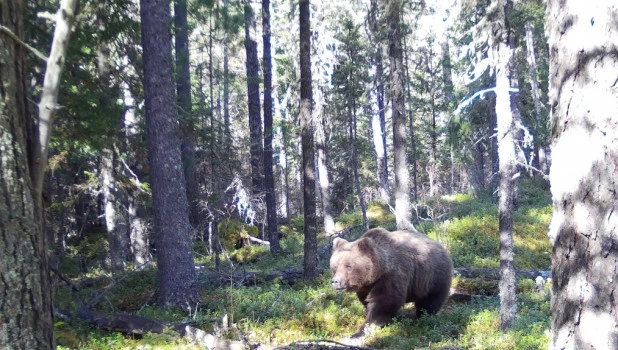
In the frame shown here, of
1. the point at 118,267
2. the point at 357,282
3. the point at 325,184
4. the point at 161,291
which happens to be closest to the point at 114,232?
the point at 118,267

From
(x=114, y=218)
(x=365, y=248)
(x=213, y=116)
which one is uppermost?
(x=213, y=116)

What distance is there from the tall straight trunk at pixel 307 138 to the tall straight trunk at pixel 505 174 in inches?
166

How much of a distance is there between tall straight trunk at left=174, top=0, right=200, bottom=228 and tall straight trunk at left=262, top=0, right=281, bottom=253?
2774 mm

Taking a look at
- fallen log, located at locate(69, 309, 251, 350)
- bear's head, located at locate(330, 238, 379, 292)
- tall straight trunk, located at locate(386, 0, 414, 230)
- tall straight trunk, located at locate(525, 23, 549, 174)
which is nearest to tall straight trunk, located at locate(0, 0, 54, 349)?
fallen log, located at locate(69, 309, 251, 350)

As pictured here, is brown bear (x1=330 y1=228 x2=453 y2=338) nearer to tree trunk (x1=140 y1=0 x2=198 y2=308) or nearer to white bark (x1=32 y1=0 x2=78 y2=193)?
tree trunk (x1=140 y1=0 x2=198 y2=308)

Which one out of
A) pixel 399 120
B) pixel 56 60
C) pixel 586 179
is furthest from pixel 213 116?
pixel 586 179

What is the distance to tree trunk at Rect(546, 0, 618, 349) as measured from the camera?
10.5 feet

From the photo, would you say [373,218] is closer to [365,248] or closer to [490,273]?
[490,273]

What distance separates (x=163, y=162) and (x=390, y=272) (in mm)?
4680

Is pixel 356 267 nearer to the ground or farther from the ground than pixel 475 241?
farther from the ground

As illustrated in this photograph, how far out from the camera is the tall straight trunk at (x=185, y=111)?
13.0 meters

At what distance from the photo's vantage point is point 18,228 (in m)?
3.34

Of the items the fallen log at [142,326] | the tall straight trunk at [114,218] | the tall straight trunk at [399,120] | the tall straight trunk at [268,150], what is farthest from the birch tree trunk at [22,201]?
the tall straight trunk at [268,150]

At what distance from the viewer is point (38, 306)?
340 centimetres
